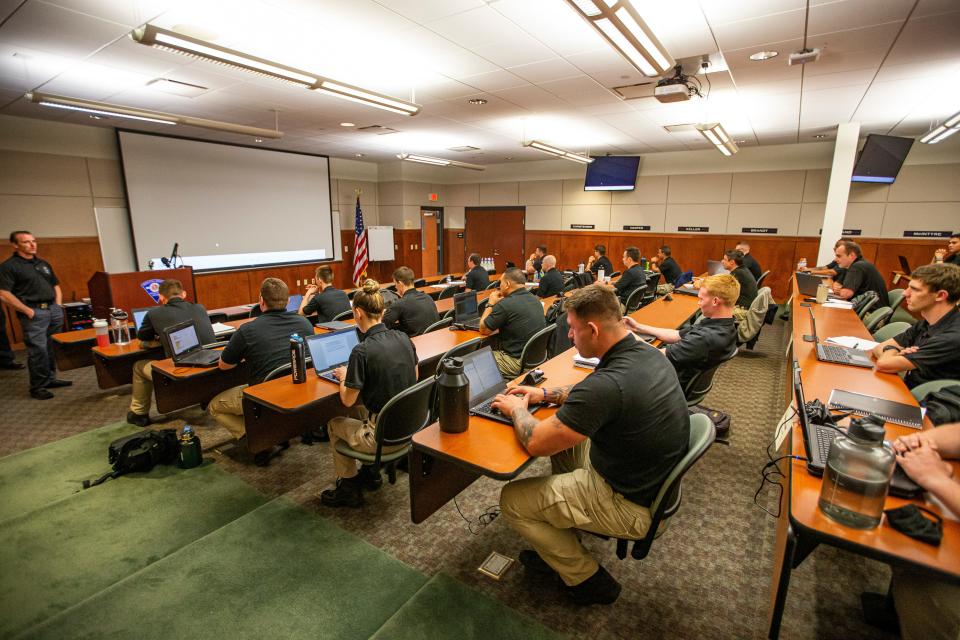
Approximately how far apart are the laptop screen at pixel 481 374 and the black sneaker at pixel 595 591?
3.30 ft

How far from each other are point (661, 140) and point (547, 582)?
8.19m

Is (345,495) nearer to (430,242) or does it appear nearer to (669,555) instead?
(669,555)

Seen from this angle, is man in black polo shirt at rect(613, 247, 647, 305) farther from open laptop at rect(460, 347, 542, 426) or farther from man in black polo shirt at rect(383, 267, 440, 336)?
open laptop at rect(460, 347, 542, 426)

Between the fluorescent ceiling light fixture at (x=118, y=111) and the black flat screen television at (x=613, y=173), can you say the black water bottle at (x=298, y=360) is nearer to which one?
the fluorescent ceiling light fixture at (x=118, y=111)

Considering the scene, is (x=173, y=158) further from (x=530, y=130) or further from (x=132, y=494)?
(x=132, y=494)

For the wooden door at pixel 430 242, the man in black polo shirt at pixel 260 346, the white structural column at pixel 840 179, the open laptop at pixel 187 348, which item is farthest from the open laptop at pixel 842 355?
the wooden door at pixel 430 242

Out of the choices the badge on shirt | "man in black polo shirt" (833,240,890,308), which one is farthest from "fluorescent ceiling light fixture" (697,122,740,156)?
the badge on shirt

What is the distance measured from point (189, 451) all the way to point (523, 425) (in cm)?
275

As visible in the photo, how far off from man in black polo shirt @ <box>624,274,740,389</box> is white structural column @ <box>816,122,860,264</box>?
5.51m

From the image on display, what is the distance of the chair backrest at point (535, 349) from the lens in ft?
12.3

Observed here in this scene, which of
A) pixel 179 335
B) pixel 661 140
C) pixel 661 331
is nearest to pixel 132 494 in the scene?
pixel 179 335

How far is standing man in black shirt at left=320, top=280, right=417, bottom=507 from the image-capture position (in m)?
2.54

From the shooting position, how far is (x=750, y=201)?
920cm

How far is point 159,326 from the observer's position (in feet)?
12.3
